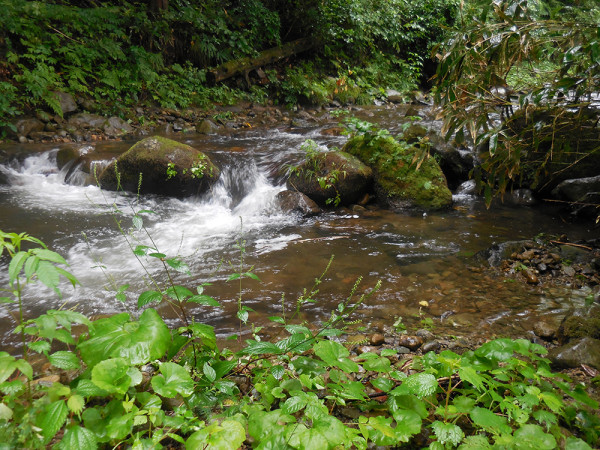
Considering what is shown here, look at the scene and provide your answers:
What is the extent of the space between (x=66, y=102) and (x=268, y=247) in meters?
7.10

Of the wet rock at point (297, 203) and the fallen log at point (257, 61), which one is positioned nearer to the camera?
the wet rock at point (297, 203)

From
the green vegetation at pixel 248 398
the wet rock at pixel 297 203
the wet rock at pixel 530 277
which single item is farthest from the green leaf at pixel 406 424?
the wet rock at pixel 297 203

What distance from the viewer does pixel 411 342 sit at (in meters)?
2.62

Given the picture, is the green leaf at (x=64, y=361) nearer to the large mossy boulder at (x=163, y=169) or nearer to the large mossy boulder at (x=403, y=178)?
the large mossy boulder at (x=163, y=169)

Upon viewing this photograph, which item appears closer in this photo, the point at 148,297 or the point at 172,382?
the point at 172,382

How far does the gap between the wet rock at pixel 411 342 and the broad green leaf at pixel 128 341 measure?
1.68 m

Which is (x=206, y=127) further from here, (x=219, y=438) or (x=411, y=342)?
(x=219, y=438)

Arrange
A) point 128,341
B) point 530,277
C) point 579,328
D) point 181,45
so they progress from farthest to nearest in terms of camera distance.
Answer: point 181,45, point 530,277, point 579,328, point 128,341

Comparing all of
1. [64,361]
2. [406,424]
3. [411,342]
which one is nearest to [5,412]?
[64,361]

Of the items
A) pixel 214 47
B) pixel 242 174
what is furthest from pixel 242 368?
pixel 214 47

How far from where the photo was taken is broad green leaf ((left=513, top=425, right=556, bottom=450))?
1.33 meters

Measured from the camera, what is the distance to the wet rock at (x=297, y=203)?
19.2 feet

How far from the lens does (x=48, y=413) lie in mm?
1270

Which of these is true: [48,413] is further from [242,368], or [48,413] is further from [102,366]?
[242,368]
